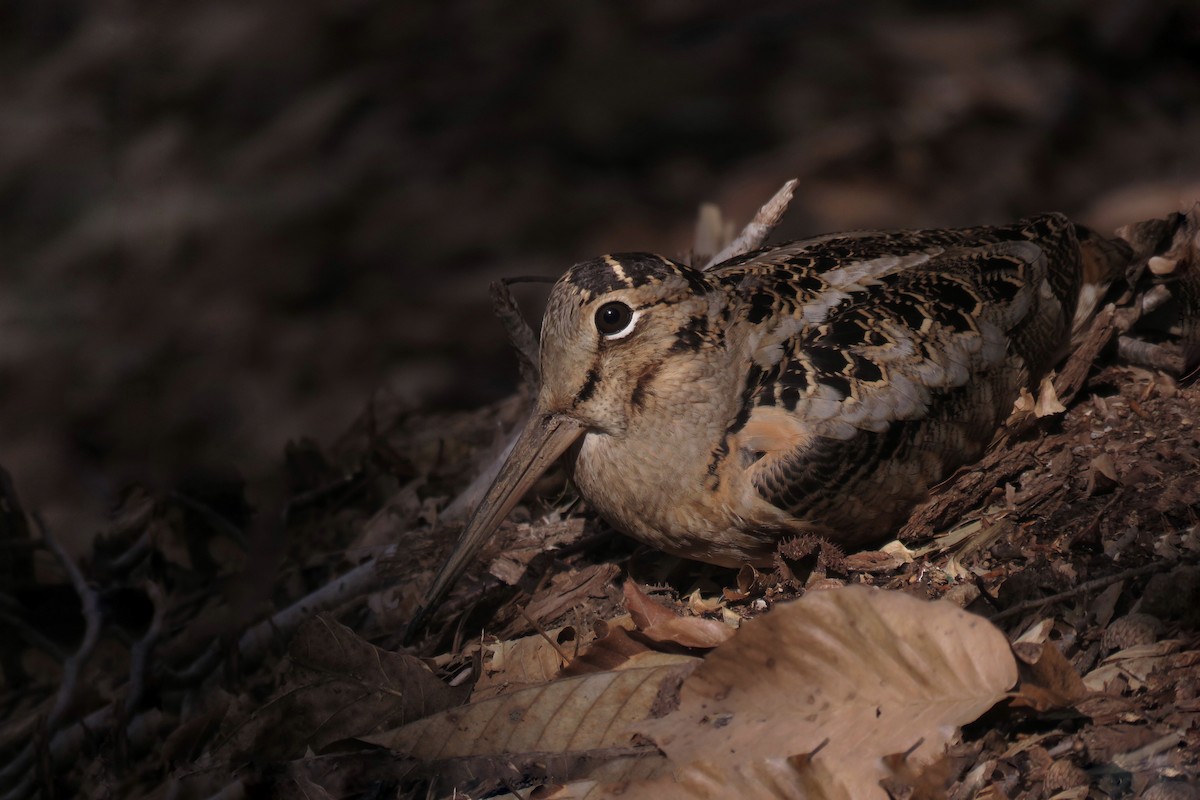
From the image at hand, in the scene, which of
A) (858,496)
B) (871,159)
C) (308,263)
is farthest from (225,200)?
(858,496)

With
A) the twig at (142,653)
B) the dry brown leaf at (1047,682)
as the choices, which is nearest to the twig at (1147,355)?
the dry brown leaf at (1047,682)

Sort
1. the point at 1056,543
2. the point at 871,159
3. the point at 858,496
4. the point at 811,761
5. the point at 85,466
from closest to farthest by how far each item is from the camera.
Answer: the point at 811,761 < the point at 1056,543 < the point at 858,496 < the point at 85,466 < the point at 871,159

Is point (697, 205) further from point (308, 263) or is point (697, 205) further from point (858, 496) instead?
point (858, 496)

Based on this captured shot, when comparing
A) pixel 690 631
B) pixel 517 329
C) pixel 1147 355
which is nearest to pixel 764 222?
pixel 517 329

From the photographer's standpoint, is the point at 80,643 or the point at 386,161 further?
the point at 386,161

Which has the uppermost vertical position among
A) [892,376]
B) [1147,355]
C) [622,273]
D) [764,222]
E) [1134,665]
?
[622,273]

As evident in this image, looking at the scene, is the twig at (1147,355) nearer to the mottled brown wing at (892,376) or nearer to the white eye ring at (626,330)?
the mottled brown wing at (892,376)

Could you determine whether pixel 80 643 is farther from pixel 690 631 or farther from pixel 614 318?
pixel 690 631

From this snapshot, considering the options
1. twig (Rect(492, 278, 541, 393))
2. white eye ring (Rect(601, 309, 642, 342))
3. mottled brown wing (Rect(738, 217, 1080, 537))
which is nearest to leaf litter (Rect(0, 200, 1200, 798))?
mottled brown wing (Rect(738, 217, 1080, 537))
